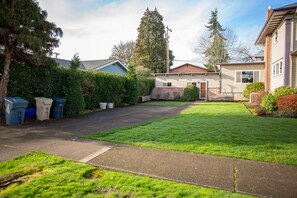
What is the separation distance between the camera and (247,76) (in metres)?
21.4

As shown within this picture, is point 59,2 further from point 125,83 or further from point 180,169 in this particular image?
point 180,169

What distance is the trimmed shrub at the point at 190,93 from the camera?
22.1m

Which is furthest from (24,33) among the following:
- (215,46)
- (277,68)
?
(215,46)

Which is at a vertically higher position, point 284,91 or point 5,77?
point 5,77

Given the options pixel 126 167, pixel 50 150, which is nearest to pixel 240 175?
pixel 126 167

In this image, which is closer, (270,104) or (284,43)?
(270,104)

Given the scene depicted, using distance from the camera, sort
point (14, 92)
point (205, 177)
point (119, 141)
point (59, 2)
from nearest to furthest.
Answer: point (205, 177) → point (119, 141) → point (14, 92) → point (59, 2)

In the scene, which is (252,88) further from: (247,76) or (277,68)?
(277,68)

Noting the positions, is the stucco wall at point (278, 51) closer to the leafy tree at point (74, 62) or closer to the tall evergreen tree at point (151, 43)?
the leafy tree at point (74, 62)

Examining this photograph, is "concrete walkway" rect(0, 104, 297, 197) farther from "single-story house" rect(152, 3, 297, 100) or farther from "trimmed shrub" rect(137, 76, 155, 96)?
"trimmed shrub" rect(137, 76, 155, 96)

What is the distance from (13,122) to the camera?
24.7 feet

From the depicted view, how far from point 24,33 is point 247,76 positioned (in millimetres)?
20917

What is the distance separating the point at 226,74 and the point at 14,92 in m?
20.3

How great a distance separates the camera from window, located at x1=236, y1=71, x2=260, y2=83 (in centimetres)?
2094
